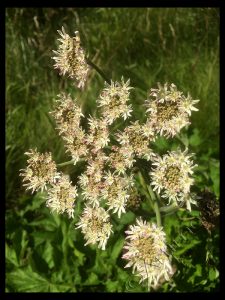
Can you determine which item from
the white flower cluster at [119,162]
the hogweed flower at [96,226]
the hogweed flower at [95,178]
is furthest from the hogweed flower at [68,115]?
the hogweed flower at [96,226]

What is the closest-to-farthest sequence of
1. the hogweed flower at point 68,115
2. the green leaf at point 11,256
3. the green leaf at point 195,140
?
the hogweed flower at point 68,115, the green leaf at point 11,256, the green leaf at point 195,140

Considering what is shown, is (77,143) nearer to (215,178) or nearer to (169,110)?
(169,110)

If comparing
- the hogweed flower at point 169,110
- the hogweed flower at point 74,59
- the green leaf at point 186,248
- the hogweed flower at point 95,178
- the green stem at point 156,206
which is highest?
the hogweed flower at point 74,59

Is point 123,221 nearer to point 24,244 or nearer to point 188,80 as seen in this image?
point 24,244

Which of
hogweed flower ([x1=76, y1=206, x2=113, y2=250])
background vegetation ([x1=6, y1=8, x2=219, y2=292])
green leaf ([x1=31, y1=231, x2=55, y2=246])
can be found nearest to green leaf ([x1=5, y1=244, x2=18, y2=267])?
background vegetation ([x1=6, y1=8, x2=219, y2=292])

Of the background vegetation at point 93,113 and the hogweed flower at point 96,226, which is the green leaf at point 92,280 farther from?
the hogweed flower at point 96,226
